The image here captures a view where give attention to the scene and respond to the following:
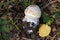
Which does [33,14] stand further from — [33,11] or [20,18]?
[20,18]

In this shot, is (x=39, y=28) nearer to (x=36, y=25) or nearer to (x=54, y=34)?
(x=36, y=25)

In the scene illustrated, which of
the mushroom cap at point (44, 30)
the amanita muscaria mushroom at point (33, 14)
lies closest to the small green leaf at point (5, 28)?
the amanita muscaria mushroom at point (33, 14)

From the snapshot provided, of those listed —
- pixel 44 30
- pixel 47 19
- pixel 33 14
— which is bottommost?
pixel 44 30

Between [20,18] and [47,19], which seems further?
[20,18]

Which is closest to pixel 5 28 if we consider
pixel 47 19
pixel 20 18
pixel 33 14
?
pixel 20 18

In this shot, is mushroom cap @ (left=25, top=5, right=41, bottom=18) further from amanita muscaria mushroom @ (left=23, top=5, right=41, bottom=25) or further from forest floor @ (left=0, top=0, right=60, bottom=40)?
forest floor @ (left=0, top=0, right=60, bottom=40)

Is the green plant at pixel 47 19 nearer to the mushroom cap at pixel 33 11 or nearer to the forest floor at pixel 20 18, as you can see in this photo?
the forest floor at pixel 20 18
